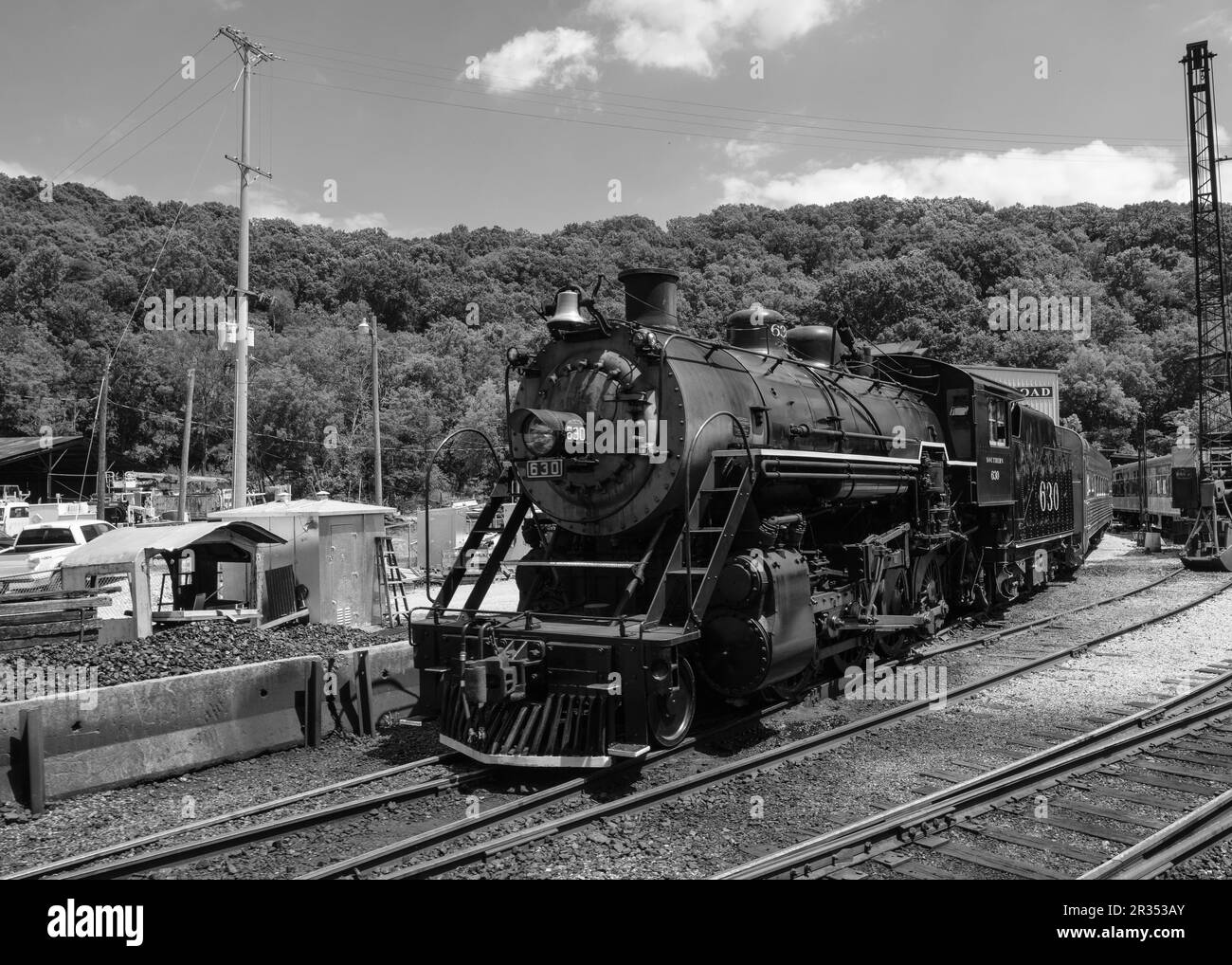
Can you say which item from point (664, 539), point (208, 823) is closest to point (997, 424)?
point (664, 539)

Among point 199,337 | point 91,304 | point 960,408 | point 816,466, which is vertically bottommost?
point 816,466

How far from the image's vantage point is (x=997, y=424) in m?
13.4

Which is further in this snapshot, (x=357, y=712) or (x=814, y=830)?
(x=357, y=712)

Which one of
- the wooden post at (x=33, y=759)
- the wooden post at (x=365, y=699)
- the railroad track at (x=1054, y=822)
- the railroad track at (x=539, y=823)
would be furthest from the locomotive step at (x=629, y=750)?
the wooden post at (x=33, y=759)

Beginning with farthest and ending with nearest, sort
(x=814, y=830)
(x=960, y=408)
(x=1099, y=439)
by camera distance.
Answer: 1. (x=1099, y=439)
2. (x=960, y=408)
3. (x=814, y=830)

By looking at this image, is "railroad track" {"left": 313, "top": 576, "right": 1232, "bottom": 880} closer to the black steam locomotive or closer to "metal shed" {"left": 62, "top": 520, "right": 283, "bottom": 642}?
the black steam locomotive

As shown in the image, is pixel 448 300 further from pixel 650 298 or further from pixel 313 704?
pixel 313 704

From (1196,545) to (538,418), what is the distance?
24.4 m

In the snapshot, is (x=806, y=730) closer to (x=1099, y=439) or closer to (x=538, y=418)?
(x=538, y=418)

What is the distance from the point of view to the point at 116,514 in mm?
37906

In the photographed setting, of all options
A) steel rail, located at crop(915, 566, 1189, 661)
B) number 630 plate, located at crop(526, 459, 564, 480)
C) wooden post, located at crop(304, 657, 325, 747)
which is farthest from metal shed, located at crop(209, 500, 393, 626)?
steel rail, located at crop(915, 566, 1189, 661)

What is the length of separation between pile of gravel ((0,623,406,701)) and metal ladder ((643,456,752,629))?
439cm

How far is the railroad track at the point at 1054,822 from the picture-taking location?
4.97m
